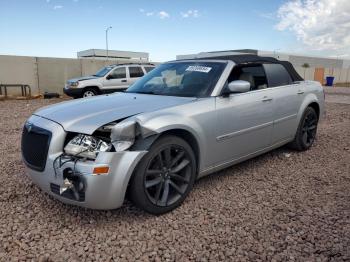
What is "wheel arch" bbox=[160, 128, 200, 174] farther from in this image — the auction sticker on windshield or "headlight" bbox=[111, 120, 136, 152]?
the auction sticker on windshield

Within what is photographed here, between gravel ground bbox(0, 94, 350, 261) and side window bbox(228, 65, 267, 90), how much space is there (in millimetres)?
1247

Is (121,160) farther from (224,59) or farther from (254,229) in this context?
(224,59)

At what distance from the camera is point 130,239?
2.86m

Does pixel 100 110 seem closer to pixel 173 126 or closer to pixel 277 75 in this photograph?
pixel 173 126

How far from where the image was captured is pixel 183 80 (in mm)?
4215

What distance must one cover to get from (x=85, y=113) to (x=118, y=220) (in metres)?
1.11

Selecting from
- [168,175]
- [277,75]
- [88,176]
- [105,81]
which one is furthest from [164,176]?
[105,81]

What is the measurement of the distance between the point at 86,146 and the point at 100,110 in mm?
527

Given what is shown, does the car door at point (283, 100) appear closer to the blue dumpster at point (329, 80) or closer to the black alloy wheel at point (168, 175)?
the black alloy wheel at point (168, 175)

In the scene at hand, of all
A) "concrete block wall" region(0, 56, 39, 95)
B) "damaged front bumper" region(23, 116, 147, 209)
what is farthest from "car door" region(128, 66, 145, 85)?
"damaged front bumper" region(23, 116, 147, 209)

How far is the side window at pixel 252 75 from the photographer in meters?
4.21

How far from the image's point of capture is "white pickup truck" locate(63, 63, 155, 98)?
14.4m

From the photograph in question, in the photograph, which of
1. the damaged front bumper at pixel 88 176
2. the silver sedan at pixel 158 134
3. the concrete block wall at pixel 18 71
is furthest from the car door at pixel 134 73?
the damaged front bumper at pixel 88 176

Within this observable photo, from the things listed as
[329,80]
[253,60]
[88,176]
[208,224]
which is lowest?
[329,80]
